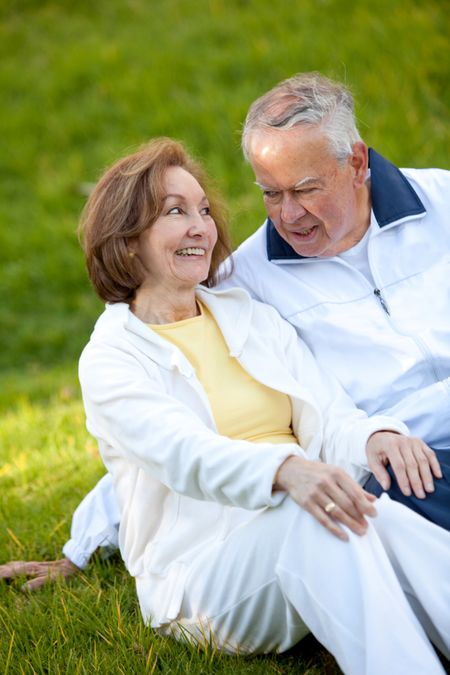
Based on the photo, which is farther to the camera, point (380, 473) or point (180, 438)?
point (380, 473)

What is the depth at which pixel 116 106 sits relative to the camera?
32.2ft

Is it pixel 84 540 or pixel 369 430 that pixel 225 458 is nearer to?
pixel 369 430

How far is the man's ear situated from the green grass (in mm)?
2160

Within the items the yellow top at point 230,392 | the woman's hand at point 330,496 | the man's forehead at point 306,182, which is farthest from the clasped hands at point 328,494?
the man's forehead at point 306,182

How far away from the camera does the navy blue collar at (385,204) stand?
3.68 meters

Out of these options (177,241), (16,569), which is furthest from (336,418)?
(16,569)

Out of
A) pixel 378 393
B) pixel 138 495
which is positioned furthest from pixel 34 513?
pixel 378 393

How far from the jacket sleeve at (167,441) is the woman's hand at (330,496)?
3.0 inches

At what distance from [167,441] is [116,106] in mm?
7500

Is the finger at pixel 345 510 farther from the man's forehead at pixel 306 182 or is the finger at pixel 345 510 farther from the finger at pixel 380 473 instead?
the man's forehead at pixel 306 182

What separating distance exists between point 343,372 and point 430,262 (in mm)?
523

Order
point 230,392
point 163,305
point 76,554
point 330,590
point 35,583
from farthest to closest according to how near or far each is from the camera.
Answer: point 76,554, point 35,583, point 163,305, point 230,392, point 330,590

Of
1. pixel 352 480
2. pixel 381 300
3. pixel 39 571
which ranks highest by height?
pixel 381 300

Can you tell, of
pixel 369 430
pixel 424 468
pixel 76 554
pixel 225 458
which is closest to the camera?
pixel 225 458
